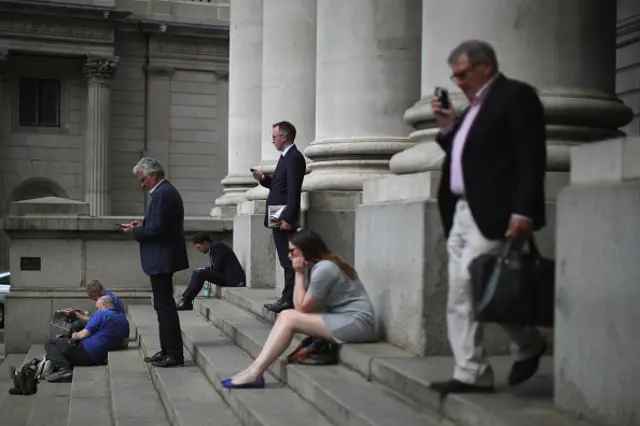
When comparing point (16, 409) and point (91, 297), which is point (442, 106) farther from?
point (91, 297)

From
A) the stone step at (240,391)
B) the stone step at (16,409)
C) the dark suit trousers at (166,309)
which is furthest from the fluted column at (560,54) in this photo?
the stone step at (16,409)

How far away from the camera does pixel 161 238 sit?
25.3 ft

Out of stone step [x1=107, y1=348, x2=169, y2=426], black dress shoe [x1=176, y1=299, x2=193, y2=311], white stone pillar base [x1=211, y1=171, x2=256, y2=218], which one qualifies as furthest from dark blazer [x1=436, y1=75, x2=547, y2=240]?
white stone pillar base [x1=211, y1=171, x2=256, y2=218]

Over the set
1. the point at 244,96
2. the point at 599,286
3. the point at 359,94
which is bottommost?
the point at 599,286

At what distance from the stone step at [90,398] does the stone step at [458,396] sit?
2440 millimetres

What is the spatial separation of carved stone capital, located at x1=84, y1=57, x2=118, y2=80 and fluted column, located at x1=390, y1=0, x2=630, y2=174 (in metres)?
25.6

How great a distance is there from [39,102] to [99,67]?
2.48 metres

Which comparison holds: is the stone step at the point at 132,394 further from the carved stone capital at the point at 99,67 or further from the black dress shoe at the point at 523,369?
the carved stone capital at the point at 99,67

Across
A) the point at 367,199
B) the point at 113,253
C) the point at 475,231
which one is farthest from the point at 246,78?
the point at 475,231

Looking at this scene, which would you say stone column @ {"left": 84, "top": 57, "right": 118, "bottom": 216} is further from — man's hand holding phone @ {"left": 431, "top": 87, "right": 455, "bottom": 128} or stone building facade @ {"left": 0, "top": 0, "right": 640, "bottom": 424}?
man's hand holding phone @ {"left": 431, "top": 87, "right": 455, "bottom": 128}

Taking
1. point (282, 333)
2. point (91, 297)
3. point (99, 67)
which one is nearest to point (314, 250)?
point (282, 333)

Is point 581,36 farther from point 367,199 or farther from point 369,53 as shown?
point 369,53

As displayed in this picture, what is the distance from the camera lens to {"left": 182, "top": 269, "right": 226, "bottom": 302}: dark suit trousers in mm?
12438

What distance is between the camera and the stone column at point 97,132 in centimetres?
3017
